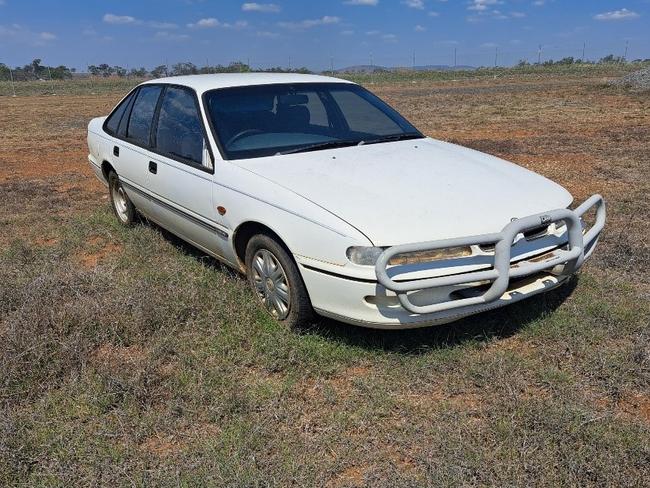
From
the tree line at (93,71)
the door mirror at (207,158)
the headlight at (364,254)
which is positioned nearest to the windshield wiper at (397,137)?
the door mirror at (207,158)

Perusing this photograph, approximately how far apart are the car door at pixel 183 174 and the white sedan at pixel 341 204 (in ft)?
0.05

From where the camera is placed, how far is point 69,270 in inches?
178

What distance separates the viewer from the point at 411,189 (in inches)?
128

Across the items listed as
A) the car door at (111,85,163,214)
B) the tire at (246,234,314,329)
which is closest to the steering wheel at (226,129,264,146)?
the tire at (246,234,314,329)

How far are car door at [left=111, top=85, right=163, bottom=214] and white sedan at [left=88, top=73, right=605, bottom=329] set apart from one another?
25 mm

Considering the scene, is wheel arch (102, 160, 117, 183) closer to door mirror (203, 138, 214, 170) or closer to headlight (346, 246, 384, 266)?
door mirror (203, 138, 214, 170)

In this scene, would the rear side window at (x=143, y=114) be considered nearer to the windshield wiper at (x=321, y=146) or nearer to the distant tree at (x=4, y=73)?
the windshield wiper at (x=321, y=146)

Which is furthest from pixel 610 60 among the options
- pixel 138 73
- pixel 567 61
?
pixel 138 73

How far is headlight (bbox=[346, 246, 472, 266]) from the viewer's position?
282 cm

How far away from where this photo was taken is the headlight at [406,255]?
9.24 ft

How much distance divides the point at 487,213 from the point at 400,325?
2.59 feet

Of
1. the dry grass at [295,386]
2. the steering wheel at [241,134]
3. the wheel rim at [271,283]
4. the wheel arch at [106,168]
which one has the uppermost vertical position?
the steering wheel at [241,134]

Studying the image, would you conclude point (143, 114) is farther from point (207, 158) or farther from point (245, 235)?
point (245, 235)

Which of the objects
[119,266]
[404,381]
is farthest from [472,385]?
[119,266]
